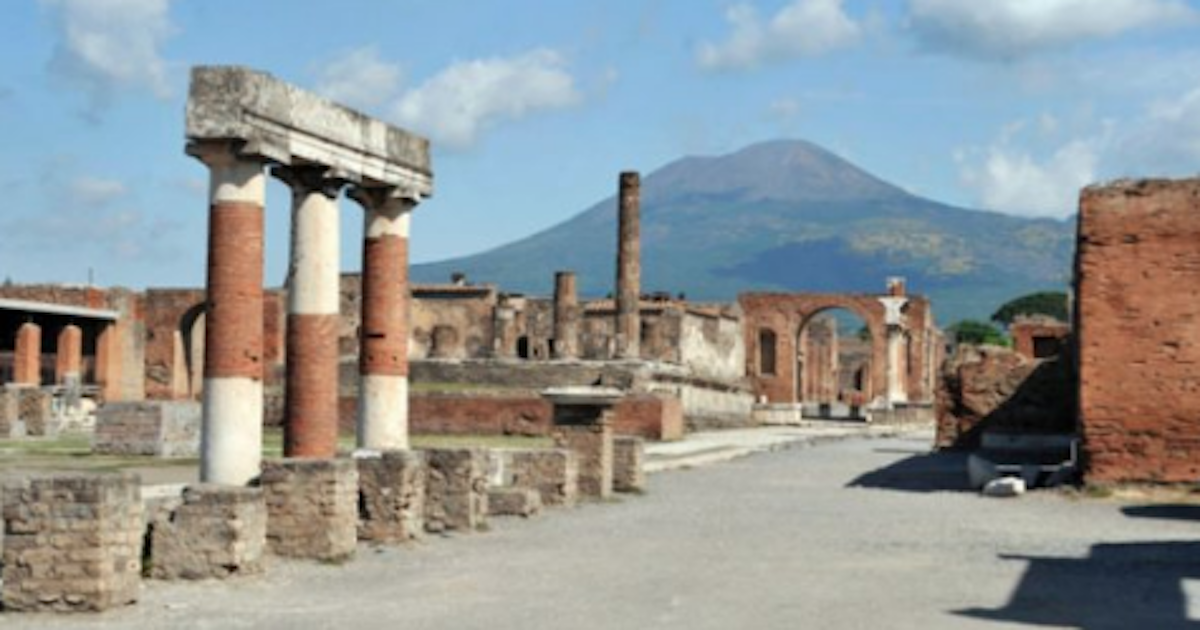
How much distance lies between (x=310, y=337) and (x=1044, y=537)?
272 inches

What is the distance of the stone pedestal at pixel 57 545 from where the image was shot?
365 inches

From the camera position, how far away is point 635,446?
772 inches

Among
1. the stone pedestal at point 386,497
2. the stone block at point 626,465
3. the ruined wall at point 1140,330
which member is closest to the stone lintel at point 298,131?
the stone pedestal at point 386,497

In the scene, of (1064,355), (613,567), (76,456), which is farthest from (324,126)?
(1064,355)

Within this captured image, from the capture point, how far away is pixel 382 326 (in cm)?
1644

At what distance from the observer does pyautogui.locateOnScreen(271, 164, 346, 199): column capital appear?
14.9m

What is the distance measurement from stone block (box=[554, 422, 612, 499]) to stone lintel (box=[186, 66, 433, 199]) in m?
3.22

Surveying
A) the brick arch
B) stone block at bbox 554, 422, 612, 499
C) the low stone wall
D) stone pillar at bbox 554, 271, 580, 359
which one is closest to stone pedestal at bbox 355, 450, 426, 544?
stone block at bbox 554, 422, 612, 499

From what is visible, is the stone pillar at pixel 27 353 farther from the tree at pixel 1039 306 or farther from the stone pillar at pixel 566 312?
the tree at pixel 1039 306

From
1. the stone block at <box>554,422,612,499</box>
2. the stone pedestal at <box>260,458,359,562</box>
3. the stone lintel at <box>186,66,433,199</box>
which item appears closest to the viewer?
the stone pedestal at <box>260,458,359,562</box>

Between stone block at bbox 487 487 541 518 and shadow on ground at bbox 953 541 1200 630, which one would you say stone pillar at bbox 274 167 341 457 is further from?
shadow on ground at bbox 953 541 1200 630

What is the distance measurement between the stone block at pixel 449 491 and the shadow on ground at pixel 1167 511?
7176 millimetres

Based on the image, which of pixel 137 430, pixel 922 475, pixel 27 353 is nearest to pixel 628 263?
pixel 27 353

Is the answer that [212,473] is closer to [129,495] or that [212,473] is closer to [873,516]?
[129,495]
